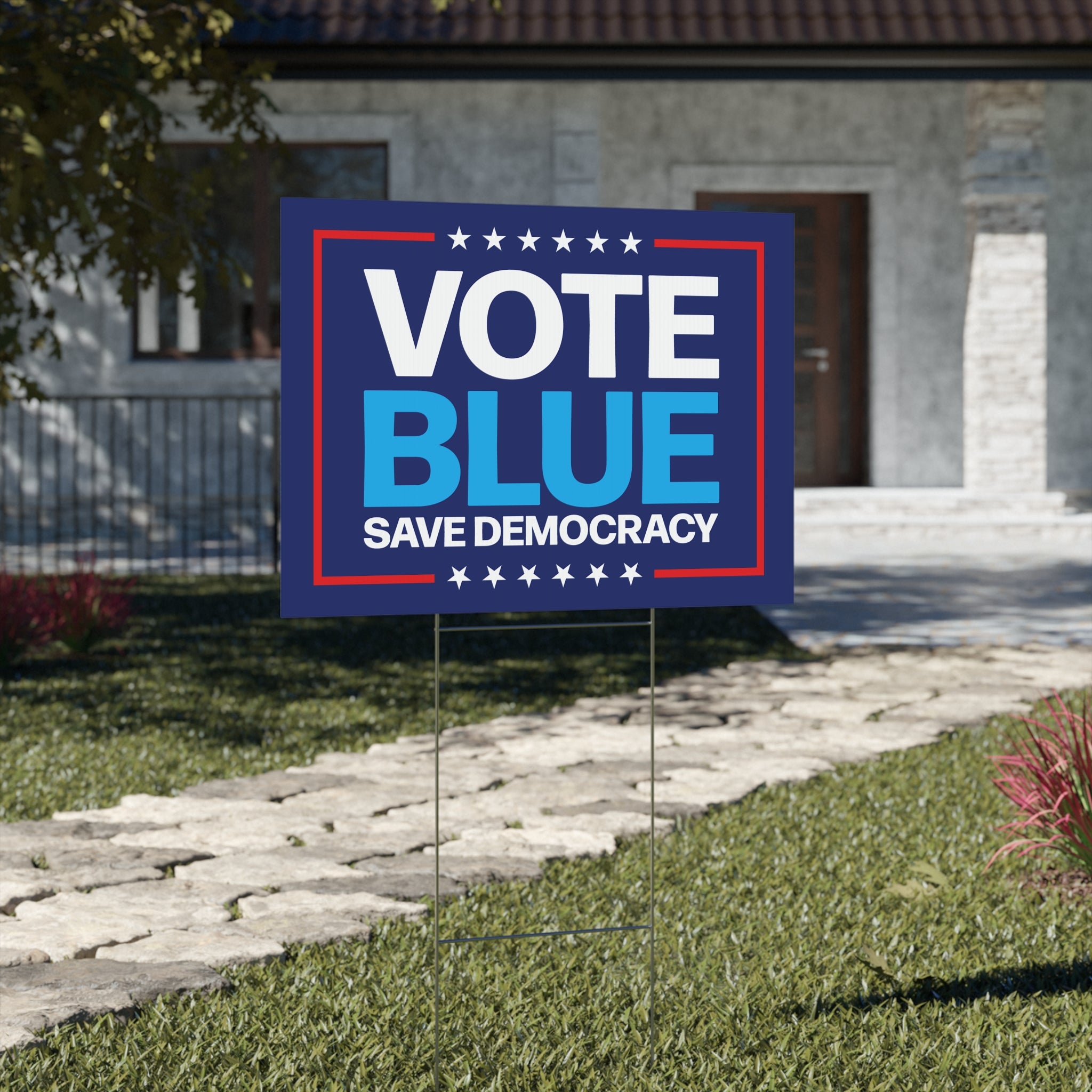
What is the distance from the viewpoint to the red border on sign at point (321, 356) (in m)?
2.98

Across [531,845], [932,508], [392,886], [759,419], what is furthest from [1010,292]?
[759,419]

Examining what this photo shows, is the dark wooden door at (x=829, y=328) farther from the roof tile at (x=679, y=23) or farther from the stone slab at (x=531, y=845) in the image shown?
the stone slab at (x=531, y=845)

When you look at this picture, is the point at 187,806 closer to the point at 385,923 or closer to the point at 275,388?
the point at 385,923

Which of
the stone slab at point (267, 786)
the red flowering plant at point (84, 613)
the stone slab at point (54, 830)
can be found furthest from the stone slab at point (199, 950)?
the red flowering plant at point (84, 613)

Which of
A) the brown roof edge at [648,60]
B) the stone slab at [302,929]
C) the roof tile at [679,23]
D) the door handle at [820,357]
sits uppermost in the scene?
the roof tile at [679,23]

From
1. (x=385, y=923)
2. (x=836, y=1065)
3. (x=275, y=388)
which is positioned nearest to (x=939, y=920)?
(x=836, y=1065)

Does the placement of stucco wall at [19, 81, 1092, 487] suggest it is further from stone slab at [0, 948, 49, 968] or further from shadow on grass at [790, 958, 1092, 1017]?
stone slab at [0, 948, 49, 968]

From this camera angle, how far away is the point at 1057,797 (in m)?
4.48

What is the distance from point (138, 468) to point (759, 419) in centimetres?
1255

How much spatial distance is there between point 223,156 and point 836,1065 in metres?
13.5

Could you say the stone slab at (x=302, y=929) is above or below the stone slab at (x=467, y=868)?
below

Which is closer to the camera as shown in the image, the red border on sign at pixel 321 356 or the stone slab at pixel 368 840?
the red border on sign at pixel 321 356

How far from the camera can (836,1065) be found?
3287 mm

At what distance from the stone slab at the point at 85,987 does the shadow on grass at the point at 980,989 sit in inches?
59.0
